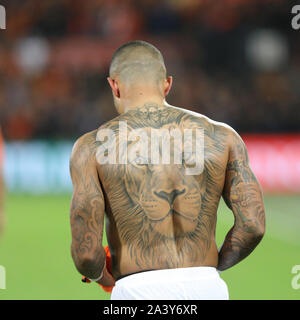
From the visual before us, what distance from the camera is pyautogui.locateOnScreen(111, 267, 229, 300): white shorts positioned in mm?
3439

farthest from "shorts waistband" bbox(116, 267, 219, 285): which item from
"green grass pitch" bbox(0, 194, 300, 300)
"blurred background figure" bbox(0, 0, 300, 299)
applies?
"blurred background figure" bbox(0, 0, 300, 299)

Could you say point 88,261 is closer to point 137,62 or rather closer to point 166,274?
point 166,274

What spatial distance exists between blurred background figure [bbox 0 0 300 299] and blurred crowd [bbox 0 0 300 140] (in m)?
0.03

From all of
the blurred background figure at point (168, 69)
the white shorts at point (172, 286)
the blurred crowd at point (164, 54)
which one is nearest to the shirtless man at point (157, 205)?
the white shorts at point (172, 286)

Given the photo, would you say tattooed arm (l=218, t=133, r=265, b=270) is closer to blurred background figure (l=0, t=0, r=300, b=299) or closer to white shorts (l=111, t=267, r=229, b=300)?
white shorts (l=111, t=267, r=229, b=300)

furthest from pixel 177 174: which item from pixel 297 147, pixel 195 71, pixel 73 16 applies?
pixel 73 16

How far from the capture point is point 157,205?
3518mm

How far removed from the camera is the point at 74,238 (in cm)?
350

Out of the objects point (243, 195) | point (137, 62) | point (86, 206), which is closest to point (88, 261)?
point (86, 206)

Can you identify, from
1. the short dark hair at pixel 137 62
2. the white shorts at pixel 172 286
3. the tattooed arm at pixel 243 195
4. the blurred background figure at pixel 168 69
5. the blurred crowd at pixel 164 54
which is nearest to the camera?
the white shorts at pixel 172 286

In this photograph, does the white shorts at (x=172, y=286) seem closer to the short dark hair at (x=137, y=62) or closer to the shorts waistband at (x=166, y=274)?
the shorts waistband at (x=166, y=274)

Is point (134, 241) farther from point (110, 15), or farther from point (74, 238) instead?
point (110, 15)

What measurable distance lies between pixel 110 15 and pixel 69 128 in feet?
15.4

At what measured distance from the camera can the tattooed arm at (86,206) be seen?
11.3 ft
